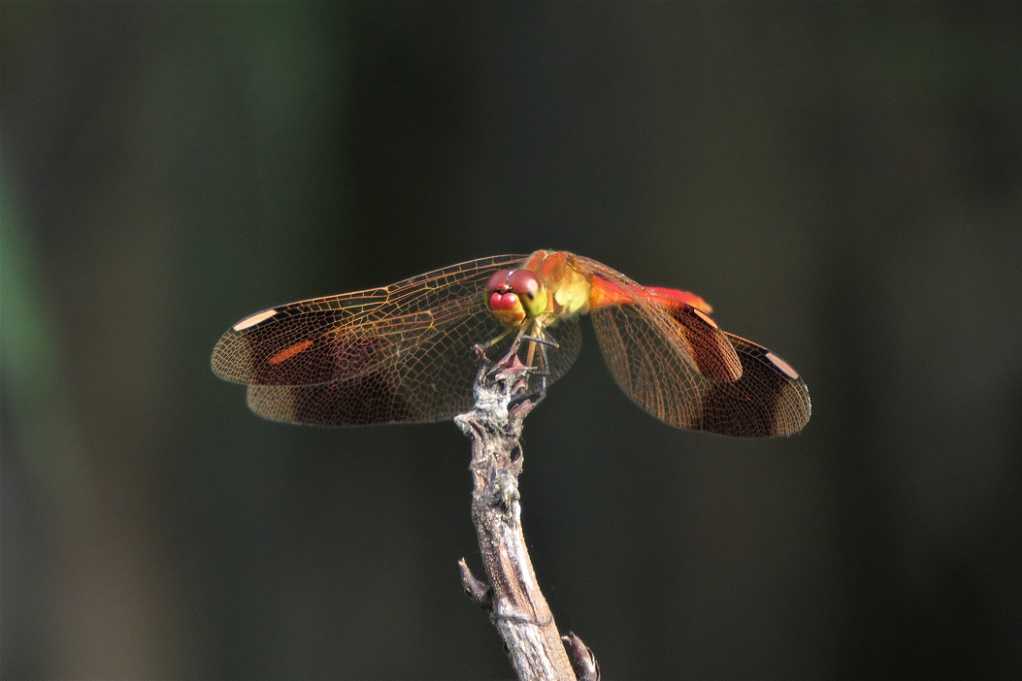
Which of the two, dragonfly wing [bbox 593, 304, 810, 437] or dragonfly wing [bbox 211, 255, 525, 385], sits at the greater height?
dragonfly wing [bbox 211, 255, 525, 385]

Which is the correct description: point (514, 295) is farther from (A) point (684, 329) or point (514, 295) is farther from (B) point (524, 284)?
(A) point (684, 329)

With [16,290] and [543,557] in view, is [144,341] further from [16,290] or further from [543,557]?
[543,557]

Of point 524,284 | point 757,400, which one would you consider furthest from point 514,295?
point 757,400

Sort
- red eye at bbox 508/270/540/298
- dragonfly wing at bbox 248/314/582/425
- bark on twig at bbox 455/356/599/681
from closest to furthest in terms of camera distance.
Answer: bark on twig at bbox 455/356/599/681 → red eye at bbox 508/270/540/298 → dragonfly wing at bbox 248/314/582/425

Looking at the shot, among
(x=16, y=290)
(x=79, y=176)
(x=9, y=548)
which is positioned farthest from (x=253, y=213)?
(x=9, y=548)

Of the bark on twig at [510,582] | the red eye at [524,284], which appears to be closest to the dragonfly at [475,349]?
the red eye at [524,284]

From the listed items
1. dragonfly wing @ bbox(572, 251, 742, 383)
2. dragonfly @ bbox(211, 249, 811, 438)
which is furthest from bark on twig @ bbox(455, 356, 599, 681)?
dragonfly wing @ bbox(572, 251, 742, 383)

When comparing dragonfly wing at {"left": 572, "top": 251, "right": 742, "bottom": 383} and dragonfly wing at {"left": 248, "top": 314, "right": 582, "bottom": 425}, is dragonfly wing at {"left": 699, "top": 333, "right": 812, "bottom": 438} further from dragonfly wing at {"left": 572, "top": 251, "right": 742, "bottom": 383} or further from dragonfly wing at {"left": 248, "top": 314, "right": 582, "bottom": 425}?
dragonfly wing at {"left": 248, "top": 314, "right": 582, "bottom": 425}
